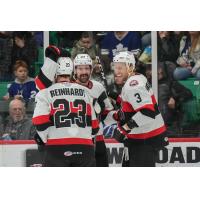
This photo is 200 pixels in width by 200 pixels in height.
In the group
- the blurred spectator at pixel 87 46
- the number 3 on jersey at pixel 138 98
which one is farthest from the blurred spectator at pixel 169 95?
the blurred spectator at pixel 87 46

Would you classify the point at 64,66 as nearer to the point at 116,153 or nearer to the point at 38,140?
the point at 38,140

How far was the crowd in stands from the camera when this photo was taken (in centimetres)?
530

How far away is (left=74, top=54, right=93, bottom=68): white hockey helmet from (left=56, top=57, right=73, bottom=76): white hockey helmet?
6 cm

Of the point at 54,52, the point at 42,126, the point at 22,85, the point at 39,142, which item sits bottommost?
the point at 39,142

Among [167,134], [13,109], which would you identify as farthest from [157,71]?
[13,109]

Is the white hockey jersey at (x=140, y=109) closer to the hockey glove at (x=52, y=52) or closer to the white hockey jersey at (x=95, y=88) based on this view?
the white hockey jersey at (x=95, y=88)

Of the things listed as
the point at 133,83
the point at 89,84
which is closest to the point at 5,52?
the point at 89,84

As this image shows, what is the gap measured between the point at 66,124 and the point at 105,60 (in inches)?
29.9

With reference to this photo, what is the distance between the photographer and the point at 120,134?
5.28 m

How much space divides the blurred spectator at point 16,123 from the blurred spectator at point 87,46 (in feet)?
2.45

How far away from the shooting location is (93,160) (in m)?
5.14

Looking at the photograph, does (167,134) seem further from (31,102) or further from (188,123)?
(31,102)

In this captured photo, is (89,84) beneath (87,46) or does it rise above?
beneath

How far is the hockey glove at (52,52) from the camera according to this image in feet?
17.4
